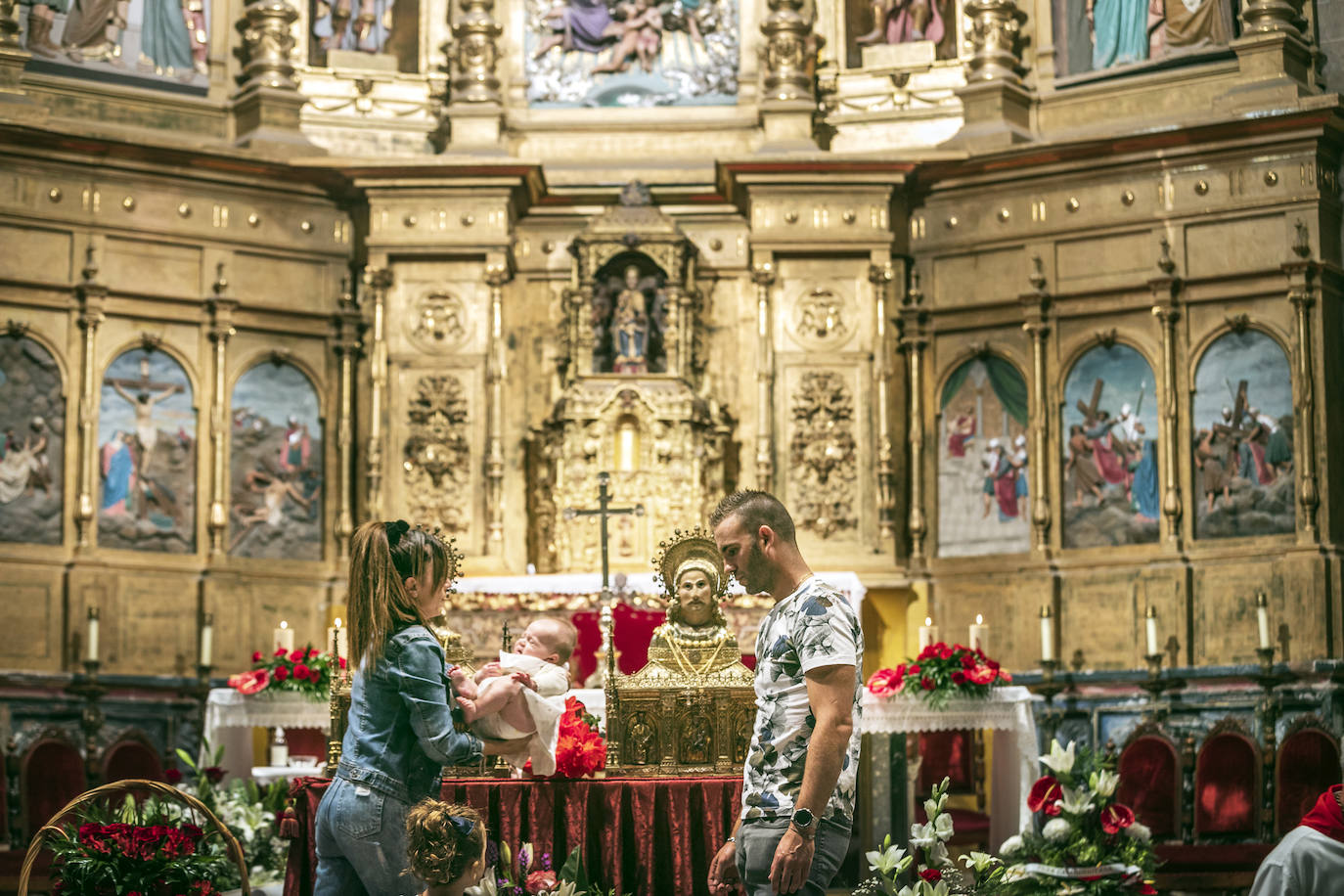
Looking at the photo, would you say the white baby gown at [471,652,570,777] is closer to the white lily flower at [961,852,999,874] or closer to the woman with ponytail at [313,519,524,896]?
the woman with ponytail at [313,519,524,896]

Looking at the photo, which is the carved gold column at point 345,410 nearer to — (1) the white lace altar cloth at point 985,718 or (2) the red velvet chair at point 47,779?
(2) the red velvet chair at point 47,779

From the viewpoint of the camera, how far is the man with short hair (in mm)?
4961

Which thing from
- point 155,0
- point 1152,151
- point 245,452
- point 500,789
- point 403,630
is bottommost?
point 500,789

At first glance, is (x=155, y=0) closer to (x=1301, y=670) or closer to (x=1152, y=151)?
(x=1152, y=151)

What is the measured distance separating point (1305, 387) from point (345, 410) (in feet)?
23.1

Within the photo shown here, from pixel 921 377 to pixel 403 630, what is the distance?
9.52 metres

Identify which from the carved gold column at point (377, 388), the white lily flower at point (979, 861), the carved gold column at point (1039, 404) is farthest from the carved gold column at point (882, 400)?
the white lily flower at point (979, 861)

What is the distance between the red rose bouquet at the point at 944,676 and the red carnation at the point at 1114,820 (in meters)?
3.95

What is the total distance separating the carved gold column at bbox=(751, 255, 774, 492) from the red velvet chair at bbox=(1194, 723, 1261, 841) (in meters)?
3.92

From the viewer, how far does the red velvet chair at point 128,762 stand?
12.1 m

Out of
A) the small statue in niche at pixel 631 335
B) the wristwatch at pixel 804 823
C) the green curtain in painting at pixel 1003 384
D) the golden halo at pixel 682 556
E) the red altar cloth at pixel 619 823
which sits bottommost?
the red altar cloth at pixel 619 823

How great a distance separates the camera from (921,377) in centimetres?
1430

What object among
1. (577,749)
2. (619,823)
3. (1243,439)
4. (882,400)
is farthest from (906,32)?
(619,823)

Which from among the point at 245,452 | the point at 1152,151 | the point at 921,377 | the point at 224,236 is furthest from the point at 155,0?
the point at 1152,151
